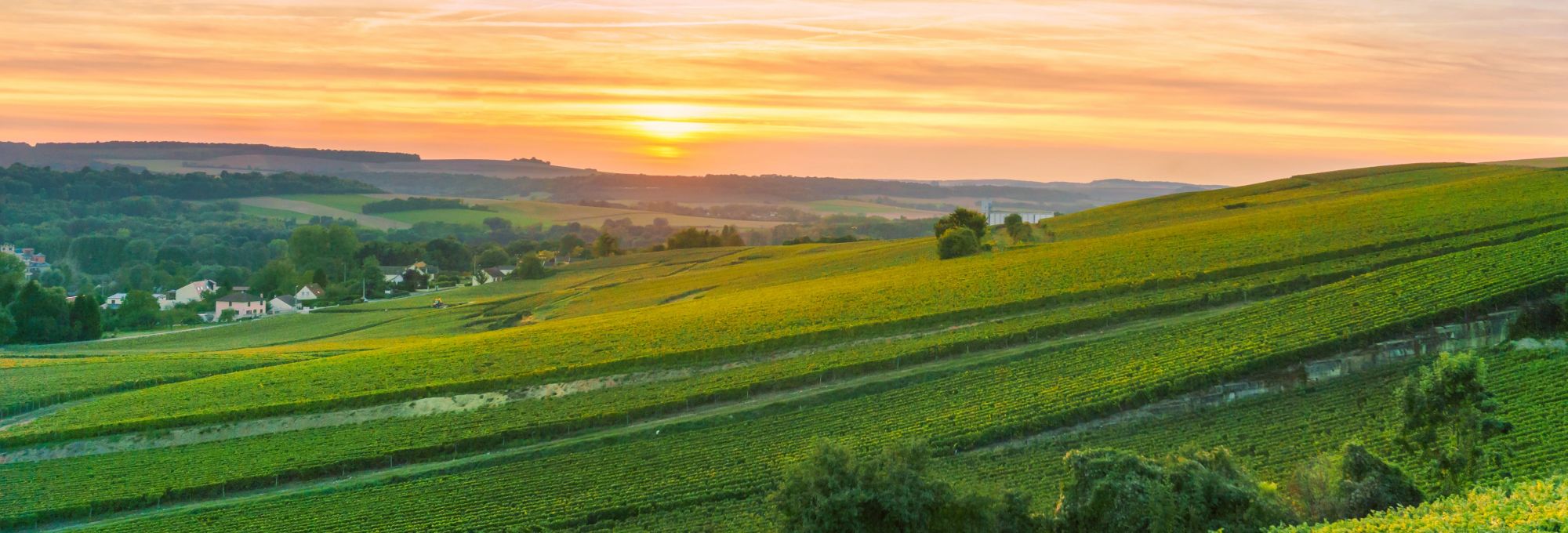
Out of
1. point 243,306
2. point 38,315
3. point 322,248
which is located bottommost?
point 243,306

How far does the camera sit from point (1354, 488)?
2555cm

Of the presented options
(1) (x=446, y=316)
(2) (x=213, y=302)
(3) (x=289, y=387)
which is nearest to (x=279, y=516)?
(3) (x=289, y=387)

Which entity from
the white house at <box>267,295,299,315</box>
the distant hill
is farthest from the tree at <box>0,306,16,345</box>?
the distant hill

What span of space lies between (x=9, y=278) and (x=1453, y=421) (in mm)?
107336

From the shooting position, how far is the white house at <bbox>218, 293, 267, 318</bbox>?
389 feet

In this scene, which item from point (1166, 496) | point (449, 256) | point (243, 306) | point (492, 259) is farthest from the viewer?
point (492, 259)

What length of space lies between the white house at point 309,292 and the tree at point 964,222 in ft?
241

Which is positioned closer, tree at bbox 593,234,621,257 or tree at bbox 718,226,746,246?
tree at bbox 593,234,621,257

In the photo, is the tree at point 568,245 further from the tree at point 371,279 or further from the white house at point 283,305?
the white house at point 283,305

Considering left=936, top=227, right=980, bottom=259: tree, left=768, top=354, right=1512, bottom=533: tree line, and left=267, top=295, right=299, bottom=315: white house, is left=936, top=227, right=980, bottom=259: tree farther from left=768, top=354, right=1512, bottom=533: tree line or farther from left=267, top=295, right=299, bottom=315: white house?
left=267, top=295, right=299, bottom=315: white house

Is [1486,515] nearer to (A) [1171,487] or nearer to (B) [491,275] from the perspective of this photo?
(A) [1171,487]

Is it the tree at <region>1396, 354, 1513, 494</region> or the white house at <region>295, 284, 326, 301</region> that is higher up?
the tree at <region>1396, 354, 1513, 494</region>

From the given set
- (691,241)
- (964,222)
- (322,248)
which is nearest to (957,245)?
(964,222)

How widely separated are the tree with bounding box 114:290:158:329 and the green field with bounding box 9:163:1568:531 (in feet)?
119
